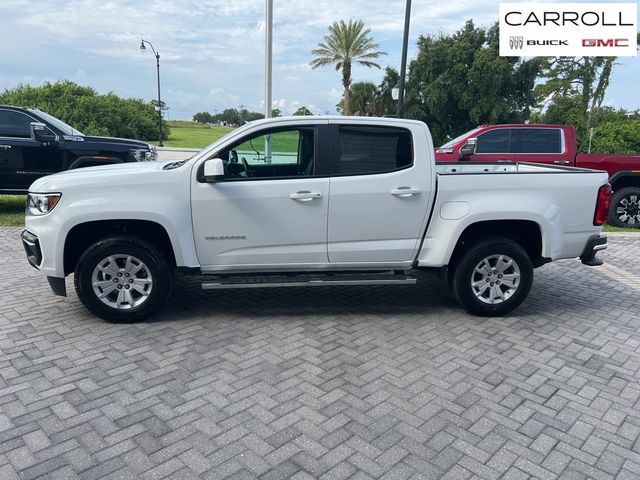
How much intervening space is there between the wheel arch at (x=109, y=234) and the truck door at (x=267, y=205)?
1.17 feet

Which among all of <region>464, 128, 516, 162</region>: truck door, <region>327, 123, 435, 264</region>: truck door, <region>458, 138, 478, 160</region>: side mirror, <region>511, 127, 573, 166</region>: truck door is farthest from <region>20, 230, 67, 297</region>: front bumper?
<region>511, 127, 573, 166</region>: truck door

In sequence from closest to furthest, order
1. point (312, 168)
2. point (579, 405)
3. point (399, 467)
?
point (399, 467) < point (579, 405) < point (312, 168)

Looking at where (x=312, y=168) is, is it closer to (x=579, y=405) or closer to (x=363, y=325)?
(x=363, y=325)

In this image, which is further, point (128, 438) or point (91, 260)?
point (91, 260)

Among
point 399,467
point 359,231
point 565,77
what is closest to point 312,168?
point 359,231

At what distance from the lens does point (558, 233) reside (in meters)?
4.98

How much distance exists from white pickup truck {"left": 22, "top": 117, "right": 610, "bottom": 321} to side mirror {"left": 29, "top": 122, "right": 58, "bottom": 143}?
200 inches

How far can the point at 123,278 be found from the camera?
4691 millimetres

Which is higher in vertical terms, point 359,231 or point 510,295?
point 359,231

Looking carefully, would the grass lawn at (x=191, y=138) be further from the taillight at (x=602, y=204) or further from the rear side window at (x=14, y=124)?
the taillight at (x=602, y=204)

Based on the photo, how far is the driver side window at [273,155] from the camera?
4.76 meters

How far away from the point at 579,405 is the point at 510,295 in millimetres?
1679

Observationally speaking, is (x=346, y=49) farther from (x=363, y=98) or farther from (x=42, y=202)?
(x=42, y=202)

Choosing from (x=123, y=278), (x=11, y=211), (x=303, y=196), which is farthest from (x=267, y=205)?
(x=11, y=211)
